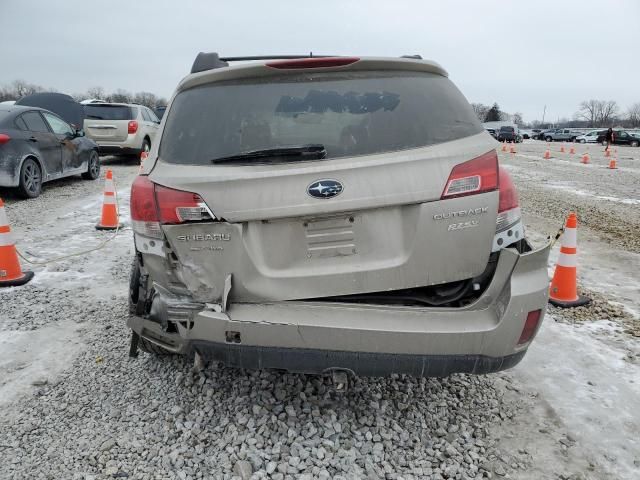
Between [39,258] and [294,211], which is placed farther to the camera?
[39,258]

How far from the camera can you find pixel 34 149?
8742 mm

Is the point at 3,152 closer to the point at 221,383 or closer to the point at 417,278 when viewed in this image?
the point at 221,383

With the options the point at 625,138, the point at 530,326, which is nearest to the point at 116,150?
the point at 530,326

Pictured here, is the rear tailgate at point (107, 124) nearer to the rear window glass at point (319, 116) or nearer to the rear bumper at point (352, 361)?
the rear window glass at point (319, 116)

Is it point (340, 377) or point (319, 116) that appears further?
point (319, 116)

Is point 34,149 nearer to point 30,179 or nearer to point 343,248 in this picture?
point 30,179

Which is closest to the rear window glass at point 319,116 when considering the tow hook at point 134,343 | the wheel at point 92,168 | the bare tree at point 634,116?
the tow hook at point 134,343

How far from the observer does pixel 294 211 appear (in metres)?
2.15

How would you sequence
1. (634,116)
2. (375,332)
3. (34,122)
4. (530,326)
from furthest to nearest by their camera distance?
1. (634,116)
2. (34,122)
3. (530,326)
4. (375,332)

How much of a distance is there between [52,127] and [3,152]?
1835 mm

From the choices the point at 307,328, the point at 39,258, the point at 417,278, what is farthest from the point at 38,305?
the point at 417,278

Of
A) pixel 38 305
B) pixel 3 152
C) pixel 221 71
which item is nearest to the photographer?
pixel 221 71

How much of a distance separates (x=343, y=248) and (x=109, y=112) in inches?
562

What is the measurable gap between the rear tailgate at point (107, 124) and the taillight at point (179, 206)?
1323 centimetres
